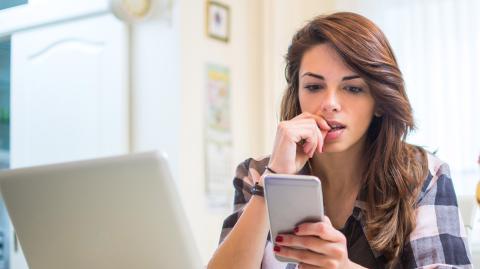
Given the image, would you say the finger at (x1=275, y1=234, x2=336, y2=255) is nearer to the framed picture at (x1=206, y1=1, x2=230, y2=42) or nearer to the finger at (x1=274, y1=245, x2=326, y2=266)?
the finger at (x1=274, y1=245, x2=326, y2=266)

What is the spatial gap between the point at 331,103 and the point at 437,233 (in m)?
0.33

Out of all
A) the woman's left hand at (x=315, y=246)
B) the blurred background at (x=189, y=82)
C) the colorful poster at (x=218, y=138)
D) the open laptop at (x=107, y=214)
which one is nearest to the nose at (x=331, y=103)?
the woman's left hand at (x=315, y=246)

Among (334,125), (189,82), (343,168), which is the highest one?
(189,82)

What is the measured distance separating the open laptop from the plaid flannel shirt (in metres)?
0.53

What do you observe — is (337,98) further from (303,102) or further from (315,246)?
(315,246)

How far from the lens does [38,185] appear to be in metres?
1.05

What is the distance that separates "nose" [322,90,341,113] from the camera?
141 cm

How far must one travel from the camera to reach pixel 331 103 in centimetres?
141

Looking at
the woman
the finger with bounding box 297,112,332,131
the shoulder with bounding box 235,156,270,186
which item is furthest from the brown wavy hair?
the shoulder with bounding box 235,156,270,186

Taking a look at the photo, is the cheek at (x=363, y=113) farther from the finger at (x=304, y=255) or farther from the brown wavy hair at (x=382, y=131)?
the finger at (x=304, y=255)

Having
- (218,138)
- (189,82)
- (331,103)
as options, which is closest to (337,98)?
(331,103)

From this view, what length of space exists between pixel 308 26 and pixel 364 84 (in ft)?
0.69

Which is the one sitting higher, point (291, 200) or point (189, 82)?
point (189, 82)

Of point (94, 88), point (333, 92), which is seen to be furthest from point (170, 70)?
point (333, 92)
